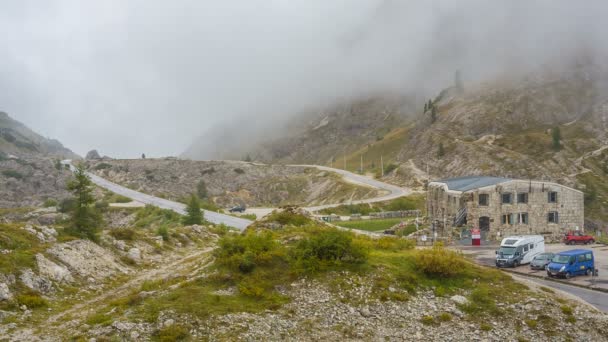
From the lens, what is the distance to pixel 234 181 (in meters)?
140

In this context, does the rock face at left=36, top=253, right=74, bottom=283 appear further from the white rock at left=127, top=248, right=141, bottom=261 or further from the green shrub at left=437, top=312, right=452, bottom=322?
the green shrub at left=437, top=312, right=452, bottom=322

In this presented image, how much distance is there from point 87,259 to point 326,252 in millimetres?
16684

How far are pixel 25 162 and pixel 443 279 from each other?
141 meters

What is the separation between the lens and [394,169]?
14012 centimetres

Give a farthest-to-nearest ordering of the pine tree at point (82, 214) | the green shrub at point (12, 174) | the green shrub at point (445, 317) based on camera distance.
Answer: the green shrub at point (12, 174)
the pine tree at point (82, 214)
the green shrub at point (445, 317)

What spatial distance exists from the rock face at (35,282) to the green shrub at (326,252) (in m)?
13.8

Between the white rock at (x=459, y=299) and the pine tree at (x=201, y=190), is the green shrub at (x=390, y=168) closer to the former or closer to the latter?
the pine tree at (x=201, y=190)

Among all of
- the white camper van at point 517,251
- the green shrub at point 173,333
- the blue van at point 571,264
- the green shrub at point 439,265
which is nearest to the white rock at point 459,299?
the green shrub at point 439,265

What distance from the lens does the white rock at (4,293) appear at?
75.0 ft

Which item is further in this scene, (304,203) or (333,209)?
(304,203)

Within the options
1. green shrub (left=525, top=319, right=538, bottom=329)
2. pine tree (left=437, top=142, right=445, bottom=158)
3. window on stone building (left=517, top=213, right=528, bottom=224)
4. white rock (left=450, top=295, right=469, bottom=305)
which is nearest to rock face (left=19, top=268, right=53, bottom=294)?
white rock (left=450, top=295, right=469, bottom=305)

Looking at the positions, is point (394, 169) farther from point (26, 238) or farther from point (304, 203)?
point (26, 238)

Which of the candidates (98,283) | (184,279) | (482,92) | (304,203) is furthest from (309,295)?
(482,92)

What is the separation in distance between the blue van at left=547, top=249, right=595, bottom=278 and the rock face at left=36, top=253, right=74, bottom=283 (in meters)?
33.0
